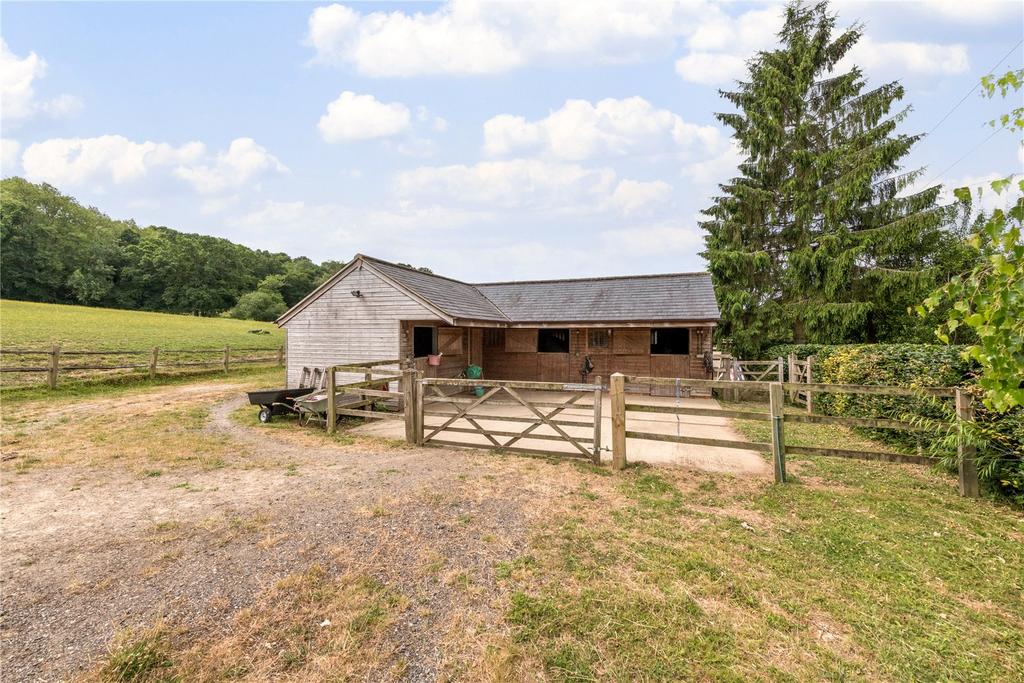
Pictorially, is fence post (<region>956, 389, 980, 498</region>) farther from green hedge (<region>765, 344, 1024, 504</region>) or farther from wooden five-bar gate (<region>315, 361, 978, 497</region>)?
green hedge (<region>765, 344, 1024, 504</region>)

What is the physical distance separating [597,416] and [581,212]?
20.6 metres

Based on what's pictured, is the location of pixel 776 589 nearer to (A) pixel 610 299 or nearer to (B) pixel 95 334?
(A) pixel 610 299

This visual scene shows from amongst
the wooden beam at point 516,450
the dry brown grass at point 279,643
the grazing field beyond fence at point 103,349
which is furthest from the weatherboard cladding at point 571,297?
the grazing field beyond fence at point 103,349

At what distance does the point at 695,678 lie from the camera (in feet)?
8.17

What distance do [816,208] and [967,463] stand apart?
17.8 metres

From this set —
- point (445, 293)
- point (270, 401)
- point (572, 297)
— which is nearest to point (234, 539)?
point (270, 401)

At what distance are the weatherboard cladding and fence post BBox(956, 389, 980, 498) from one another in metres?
8.92

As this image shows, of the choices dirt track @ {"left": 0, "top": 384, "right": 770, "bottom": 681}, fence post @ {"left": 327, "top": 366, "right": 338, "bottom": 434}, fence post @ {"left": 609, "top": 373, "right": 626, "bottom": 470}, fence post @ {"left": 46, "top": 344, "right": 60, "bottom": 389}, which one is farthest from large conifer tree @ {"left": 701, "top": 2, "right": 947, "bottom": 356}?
fence post @ {"left": 46, "top": 344, "right": 60, "bottom": 389}

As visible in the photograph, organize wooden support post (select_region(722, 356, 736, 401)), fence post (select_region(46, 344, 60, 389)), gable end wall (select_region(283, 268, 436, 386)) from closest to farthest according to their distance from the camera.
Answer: fence post (select_region(46, 344, 60, 389)) → gable end wall (select_region(283, 268, 436, 386)) → wooden support post (select_region(722, 356, 736, 401))

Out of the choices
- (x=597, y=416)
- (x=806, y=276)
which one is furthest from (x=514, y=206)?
(x=597, y=416)

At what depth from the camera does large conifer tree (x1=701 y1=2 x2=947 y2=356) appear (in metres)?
16.8

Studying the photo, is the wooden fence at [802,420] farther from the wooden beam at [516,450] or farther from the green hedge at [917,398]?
the wooden beam at [516,450]

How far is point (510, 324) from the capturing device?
16.4 m

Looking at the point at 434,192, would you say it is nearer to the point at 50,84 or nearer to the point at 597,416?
the point at 50,84
